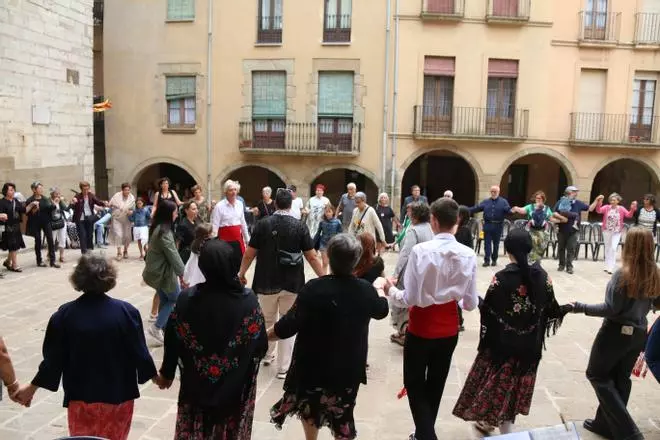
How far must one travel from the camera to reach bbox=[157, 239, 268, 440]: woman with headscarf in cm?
308

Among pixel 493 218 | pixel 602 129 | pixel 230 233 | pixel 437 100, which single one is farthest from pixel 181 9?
pixel 602 129

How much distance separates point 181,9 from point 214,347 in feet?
60.3

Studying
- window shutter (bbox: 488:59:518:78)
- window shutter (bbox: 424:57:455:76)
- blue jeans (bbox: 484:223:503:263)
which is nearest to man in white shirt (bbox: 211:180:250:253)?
blue jeans (bbox: 484:223:503:263)

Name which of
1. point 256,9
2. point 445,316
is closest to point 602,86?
point 256,9

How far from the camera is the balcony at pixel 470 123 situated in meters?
18.4

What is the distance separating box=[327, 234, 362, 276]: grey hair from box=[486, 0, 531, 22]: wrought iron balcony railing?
16.4 meters

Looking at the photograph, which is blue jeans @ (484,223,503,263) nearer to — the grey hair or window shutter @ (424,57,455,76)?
window shutter @ (424,57,455,76)

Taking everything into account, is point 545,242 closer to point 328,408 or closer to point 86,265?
point 328,408

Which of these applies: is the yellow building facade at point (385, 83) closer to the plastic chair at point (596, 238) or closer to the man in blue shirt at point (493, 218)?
the plastic chair at point (596, 238)

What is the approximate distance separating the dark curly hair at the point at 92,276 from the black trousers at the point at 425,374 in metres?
2.06

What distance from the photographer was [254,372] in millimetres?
3289

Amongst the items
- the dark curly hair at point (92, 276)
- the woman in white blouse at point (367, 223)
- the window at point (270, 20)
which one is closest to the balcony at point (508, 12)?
the window at point (270, 20)

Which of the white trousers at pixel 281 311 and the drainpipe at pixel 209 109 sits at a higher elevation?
the drainpipe at pixel 209 109

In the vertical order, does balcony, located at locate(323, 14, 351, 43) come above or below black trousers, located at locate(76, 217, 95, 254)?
above
